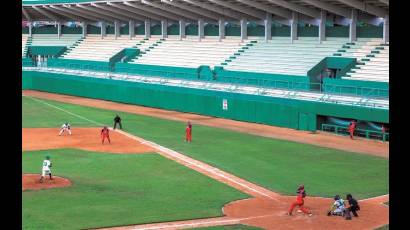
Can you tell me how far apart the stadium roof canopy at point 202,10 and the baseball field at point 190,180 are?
12.5m

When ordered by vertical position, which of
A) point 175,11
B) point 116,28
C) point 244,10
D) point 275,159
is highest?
point 175,11

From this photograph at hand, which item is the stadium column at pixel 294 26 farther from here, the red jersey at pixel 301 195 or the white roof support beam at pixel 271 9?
the red jersey at pixel 301 195

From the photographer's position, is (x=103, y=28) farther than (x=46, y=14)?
No

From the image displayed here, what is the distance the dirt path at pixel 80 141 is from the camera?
32.0 meters

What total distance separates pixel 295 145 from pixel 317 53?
1416 centimetres

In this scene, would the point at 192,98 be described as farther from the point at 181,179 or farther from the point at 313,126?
the point at 181,179

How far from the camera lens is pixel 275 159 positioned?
29578 mm

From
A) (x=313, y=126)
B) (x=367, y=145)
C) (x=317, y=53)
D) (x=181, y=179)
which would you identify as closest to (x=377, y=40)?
(x=317, y=53)

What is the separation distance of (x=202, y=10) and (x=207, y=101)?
11.5m

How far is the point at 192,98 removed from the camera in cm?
5006

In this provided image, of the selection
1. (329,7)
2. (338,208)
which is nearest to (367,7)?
(329,7)

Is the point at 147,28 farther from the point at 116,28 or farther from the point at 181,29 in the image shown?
the point at 181,29

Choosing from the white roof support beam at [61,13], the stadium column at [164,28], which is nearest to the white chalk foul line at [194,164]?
the stadium column at [164,28]

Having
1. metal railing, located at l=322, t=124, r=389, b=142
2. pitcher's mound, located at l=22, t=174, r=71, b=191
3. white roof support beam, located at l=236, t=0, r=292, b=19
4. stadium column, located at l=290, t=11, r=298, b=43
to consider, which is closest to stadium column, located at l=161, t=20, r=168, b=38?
white roof support beam, located at l=236, t=0, r=292, b=19
